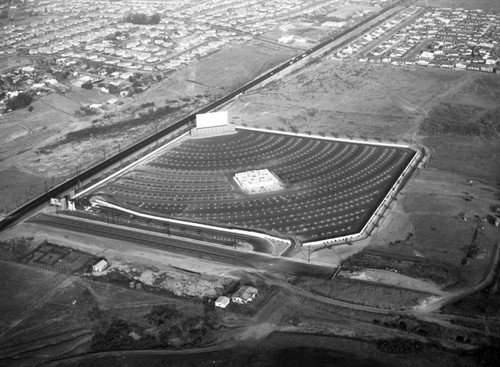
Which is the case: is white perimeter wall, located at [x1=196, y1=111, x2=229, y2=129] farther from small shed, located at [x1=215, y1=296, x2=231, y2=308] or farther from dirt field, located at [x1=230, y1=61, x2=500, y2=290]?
small shed, located at [x1=215, y1=296, x2=231, y2=308]

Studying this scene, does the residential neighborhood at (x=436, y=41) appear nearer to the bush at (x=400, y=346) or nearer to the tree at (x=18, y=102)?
the tree at (x=18, y=102)

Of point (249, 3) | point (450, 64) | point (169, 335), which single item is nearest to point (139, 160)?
point (169, 335)

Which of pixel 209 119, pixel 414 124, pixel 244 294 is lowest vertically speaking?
pixel 414 124

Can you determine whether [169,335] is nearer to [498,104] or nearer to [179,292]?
[179,292]

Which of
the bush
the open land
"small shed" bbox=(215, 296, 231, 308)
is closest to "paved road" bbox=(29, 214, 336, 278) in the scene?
the open land

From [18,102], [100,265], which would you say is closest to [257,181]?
[100,265]

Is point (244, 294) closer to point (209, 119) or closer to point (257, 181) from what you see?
point (257, 181)

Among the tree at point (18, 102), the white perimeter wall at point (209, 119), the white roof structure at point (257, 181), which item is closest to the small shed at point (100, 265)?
the white roof structure at point (257, 181)
